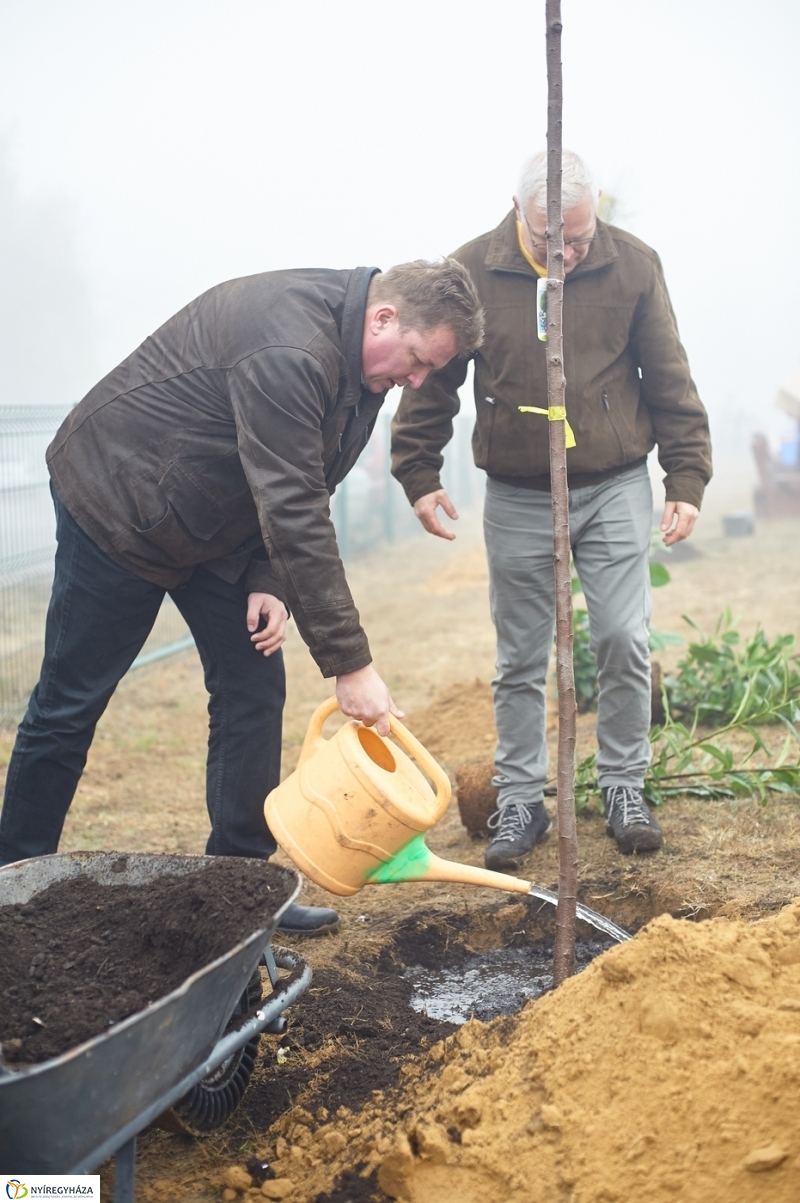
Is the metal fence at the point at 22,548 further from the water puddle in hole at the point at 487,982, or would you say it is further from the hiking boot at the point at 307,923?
the water puddle in hole at the point at 487,982

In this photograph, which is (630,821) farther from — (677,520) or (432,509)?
(432,509)

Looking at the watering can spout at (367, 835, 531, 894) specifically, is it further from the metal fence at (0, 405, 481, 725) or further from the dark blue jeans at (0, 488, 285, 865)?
the metal fence at (0, 405, 481, 725)

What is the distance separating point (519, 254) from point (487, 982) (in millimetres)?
1975

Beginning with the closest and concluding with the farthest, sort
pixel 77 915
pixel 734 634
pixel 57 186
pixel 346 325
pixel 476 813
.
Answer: pixel 77 915
pixel 346 325
pixel 476 813
pixel 734 634
pixel 57 186

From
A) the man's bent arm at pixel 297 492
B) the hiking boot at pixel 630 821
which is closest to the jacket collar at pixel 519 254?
the man's bent arm at pixel 297 492

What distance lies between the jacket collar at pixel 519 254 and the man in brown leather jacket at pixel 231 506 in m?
0.70

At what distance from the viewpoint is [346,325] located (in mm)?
2219

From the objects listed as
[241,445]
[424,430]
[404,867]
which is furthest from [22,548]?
[404,867]

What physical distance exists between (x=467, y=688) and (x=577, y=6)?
44.0 ft

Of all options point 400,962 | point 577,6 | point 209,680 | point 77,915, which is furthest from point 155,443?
point 577,6

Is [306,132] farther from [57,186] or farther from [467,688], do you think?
[467,688]

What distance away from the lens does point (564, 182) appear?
8.89 ft

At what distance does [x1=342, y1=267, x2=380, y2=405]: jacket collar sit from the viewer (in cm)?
222

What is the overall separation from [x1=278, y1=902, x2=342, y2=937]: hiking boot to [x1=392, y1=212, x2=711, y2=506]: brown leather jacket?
1.36 metres
